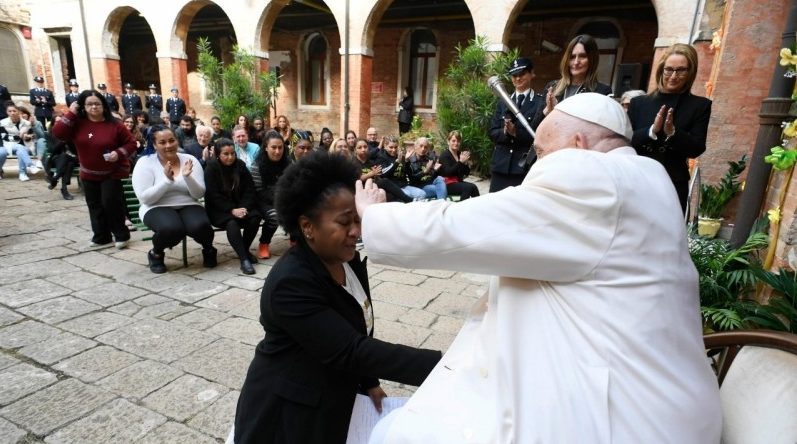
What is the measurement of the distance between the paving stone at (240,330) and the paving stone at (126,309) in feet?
2.48

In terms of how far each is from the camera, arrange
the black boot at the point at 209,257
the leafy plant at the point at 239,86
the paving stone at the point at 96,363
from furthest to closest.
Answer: the leafy plant at the point at 239,86 < the black boot at the point at 209,257 < the paving stone at the point at 96,363

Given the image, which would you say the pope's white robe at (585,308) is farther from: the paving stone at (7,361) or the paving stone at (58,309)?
the paving stone at (58,309)

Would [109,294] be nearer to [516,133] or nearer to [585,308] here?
[516,133]

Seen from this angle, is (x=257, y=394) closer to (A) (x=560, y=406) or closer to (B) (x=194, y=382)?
(A) (x=560, y=406)

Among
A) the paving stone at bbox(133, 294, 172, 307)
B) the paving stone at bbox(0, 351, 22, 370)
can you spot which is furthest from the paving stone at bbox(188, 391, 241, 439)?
the paving stone at bbox(133, 294, 172, 307)

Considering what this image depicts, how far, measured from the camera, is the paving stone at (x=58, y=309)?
133 inches

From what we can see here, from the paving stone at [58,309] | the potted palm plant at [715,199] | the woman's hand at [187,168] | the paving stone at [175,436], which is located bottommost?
the paving stone at [58,309]

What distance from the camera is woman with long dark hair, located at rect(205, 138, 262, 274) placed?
4719 mm

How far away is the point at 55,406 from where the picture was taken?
2352 mm

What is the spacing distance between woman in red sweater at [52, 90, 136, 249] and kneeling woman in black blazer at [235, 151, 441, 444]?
4.38 metres

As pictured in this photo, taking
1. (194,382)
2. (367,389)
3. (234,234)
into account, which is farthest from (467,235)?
(234,234)

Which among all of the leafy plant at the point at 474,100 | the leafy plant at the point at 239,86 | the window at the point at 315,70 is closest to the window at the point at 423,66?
the window at the point at 315,70

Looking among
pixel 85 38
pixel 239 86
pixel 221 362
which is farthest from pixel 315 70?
pixel 221 362

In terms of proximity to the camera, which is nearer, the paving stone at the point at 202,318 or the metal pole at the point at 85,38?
the paving stone at the point at 202,318
